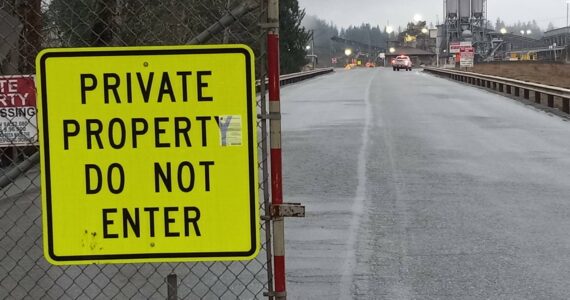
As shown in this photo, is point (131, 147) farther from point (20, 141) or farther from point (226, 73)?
point (20, 141)

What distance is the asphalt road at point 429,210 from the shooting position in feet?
19.5

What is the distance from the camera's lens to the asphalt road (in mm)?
5953

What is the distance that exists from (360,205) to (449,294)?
3.62 m

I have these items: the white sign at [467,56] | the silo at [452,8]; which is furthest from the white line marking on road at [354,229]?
the silo at [452,8]

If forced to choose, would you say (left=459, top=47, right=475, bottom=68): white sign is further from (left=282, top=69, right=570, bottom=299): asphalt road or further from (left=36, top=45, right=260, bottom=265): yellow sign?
(left=36, top=45, right=260, bottom=265): yellow sign

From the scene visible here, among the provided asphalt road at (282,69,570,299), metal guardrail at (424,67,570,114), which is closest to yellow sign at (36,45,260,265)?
asphalt road at (282,69,570,299)

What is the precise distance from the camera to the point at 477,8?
143250 millimetres

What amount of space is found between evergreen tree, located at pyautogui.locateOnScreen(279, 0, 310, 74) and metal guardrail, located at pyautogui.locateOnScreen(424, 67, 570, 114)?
21132 millimetres

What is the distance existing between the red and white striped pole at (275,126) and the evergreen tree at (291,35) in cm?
6479

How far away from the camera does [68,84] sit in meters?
3.59

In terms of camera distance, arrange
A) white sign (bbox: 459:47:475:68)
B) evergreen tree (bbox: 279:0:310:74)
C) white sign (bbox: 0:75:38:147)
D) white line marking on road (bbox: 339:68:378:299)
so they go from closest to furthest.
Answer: white line marking on road (bbox: 339:68:378:299)
white sign (bbox: 0:75:38:147)
white sign (bbox: 459:47:475:68)
evergreen tree (bbox: 279:0:310:74)

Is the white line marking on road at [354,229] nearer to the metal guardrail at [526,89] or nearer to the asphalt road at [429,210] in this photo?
the asphalt road at [429,210]

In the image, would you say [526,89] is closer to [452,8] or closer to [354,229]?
[354,229]

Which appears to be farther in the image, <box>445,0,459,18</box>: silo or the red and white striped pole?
<box>445,0,459,18</box>: silo
